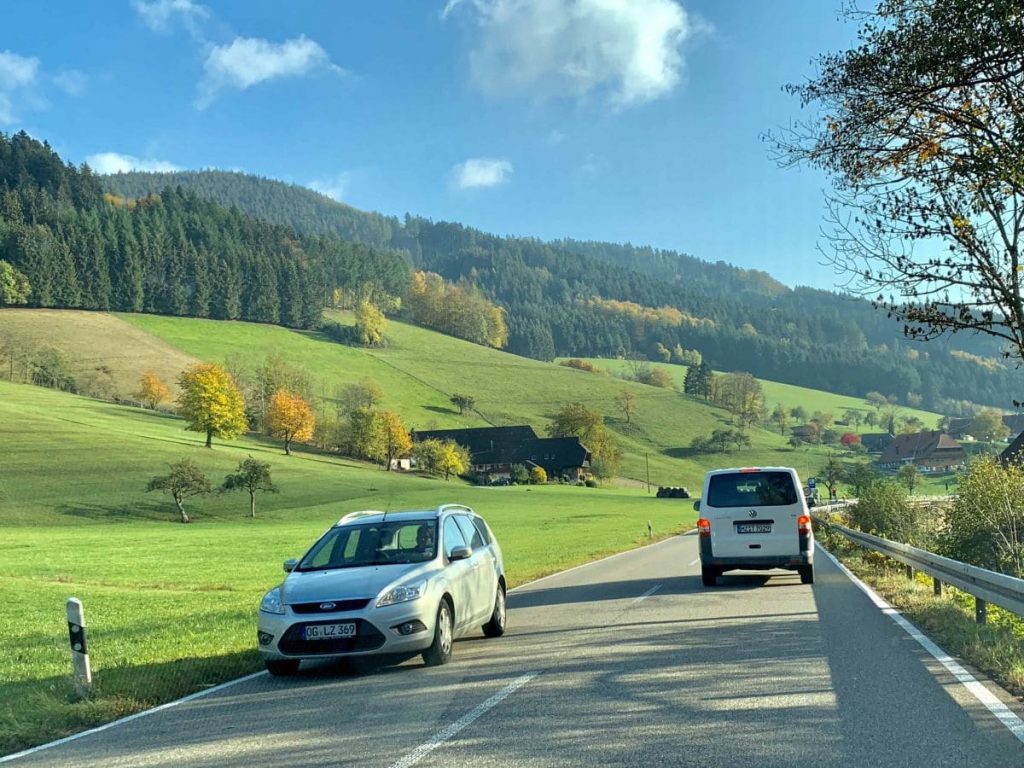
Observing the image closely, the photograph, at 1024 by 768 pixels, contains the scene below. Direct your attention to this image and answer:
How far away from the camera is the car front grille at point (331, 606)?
28.5ft

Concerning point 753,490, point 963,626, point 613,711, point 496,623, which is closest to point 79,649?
point 496,623

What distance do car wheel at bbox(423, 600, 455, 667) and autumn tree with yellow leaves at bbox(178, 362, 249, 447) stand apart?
81.1 meters

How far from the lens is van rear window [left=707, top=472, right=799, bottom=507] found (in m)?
16.1

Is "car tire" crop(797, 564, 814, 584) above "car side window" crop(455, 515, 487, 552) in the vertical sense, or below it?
below

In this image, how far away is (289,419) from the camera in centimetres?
Result: 9975

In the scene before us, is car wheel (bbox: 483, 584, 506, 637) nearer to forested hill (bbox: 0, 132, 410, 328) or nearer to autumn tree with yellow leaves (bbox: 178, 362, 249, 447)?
autumn tree with yellow leaves (bbox: 178, 362, 249, 447)

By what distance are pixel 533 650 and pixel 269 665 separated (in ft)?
9.37

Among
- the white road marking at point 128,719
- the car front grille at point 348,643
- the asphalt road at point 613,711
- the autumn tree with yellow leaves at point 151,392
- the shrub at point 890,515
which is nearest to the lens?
the asphalt road at point 613,711

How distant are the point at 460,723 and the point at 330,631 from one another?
2443 mm

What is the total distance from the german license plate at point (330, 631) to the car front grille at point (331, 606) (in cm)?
15

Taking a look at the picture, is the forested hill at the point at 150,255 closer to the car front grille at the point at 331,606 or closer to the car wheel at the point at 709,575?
the car wheel at the point at 709,575

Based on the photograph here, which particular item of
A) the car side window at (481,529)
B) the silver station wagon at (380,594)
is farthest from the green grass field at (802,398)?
the silver station wagon at (380,594)

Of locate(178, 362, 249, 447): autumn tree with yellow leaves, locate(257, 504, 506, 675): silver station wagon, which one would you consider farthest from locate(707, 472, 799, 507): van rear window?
locate(178, 362, 249, 447): autumn tree with yellow leaves

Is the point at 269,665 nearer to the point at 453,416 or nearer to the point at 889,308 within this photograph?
the point at 889,308
